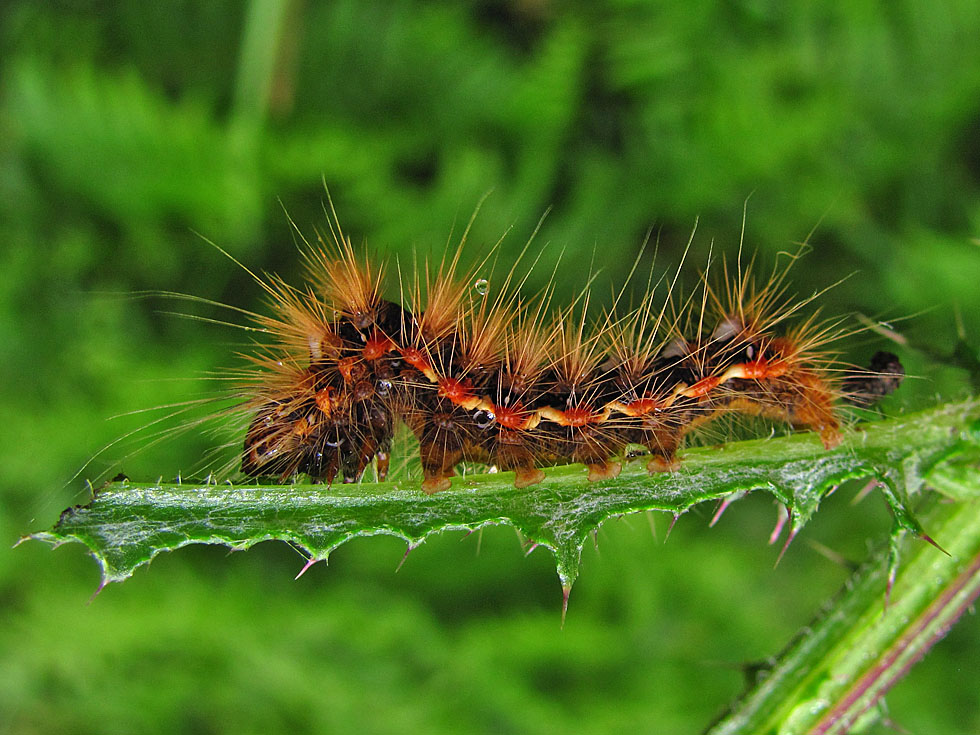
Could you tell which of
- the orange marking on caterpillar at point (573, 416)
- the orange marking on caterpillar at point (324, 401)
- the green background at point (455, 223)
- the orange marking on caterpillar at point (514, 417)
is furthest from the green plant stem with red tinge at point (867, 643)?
the green background at point (455, 223)

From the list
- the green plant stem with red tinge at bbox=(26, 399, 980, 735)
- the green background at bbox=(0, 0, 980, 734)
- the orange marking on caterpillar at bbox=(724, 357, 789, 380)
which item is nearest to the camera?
the green plant stem with red tinge at bbox=(26, 399, 980, 735)

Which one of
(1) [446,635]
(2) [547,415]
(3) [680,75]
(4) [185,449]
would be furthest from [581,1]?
(1) [446,635]

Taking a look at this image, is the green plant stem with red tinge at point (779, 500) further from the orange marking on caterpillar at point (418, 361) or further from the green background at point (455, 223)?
the green background at point (455, 223)

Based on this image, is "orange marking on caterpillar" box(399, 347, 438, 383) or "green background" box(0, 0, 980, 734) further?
"green background" box(0, 0, 980, 734)

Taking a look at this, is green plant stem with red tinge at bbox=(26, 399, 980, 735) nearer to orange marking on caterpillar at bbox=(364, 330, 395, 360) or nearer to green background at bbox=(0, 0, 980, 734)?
orange marking on caterpillar at bbox=(364, 330, 395, 360)

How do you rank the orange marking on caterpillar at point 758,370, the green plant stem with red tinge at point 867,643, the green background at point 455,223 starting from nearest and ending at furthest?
the green plant stem with red tinge at point 867,643
the orange marking on caterpillar at point 758,370
the green background at point 455,223

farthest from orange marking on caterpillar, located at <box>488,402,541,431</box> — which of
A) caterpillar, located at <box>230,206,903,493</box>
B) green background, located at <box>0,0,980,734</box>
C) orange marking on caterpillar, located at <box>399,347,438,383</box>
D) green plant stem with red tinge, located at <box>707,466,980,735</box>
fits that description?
green background, located at <box>0,0,980,734</box>

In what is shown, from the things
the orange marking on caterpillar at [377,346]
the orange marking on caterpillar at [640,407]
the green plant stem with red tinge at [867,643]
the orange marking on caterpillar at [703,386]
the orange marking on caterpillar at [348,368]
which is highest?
the orange marking on caterpillar at [703,386]

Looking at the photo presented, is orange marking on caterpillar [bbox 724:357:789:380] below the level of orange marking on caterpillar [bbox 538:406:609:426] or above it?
above
